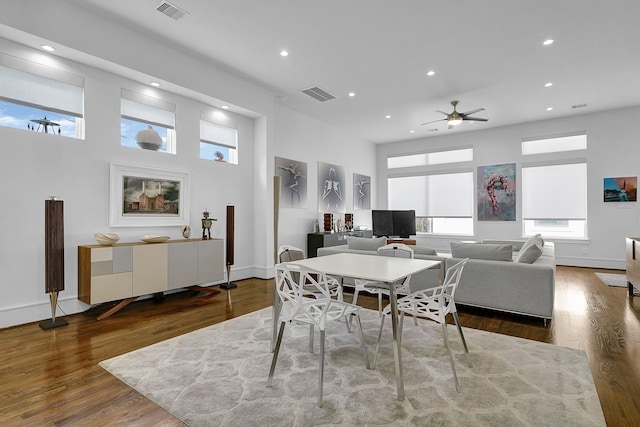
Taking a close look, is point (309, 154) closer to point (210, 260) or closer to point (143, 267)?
point (210, 260)

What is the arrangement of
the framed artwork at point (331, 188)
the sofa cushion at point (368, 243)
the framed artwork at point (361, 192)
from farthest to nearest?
the framed artwork at point (361, 192), the framed artwork at point (331, 188), the sofa cushion at point (368, 243)

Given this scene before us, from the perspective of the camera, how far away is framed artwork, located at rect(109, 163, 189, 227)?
4.00m

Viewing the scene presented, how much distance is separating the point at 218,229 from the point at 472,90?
4883mm

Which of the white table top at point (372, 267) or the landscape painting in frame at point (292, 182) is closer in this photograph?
the white table top at point (372, 267)

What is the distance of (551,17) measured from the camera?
11.3ft

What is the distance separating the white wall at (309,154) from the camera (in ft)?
20.9

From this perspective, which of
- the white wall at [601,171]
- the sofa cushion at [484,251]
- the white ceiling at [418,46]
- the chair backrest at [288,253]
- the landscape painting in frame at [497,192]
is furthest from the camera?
the landscape painting in frame at [497,192]

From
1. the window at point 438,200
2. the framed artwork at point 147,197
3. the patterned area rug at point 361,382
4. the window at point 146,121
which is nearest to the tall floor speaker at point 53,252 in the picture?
the framed artwork at point 147,197

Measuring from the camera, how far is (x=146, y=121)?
436cm

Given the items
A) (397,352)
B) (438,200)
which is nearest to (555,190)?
(438,200)

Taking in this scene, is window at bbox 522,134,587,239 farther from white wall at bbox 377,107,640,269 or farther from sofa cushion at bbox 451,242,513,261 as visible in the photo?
sofa cushion at bbox 451,242,513,261

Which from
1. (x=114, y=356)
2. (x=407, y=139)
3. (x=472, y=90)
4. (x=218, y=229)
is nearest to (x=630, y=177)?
(x=472, y=90)

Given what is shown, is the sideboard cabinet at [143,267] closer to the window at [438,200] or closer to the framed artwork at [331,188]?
the framed artwork at [331,188]

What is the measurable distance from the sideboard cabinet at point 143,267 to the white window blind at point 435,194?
600cm
